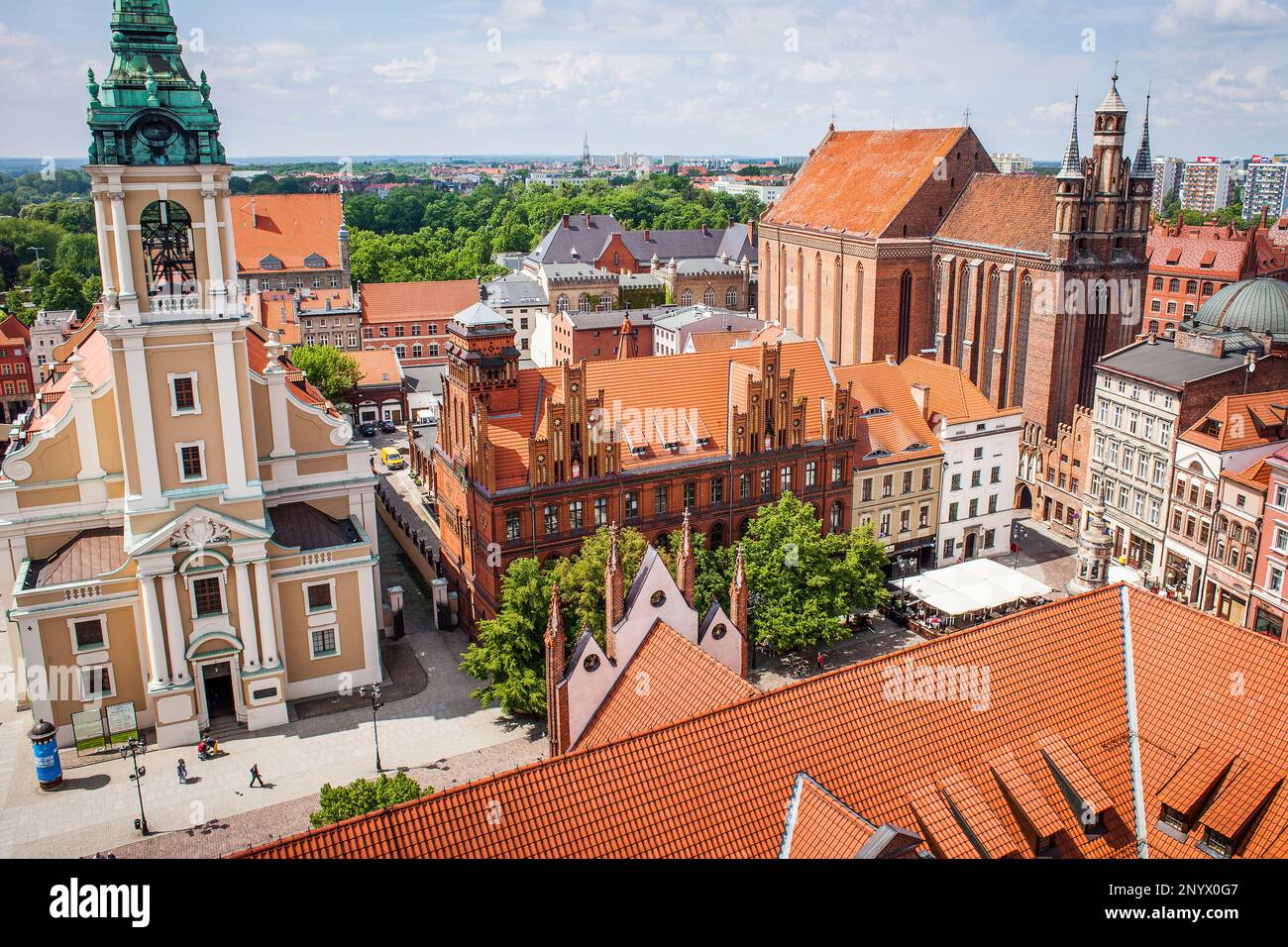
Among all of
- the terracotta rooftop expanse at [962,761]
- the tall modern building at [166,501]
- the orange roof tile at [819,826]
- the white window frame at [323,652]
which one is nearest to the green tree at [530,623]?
the white window frame at [323,652]

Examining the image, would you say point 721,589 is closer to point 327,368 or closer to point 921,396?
point 921,396

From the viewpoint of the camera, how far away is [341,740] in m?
38.5

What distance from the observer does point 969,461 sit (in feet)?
181

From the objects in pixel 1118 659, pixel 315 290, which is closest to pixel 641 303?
pixel 315 290

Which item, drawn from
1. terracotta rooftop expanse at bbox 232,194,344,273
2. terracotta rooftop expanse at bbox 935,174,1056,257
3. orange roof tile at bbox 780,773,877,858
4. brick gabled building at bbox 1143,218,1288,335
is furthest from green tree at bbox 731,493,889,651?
terracotta rooftop expanse at bbox 232,194,344,273

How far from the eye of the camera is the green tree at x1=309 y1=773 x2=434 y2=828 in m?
25.1

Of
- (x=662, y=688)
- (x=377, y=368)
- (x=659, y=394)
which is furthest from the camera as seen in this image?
(x=377, y=368)

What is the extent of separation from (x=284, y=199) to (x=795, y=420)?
83.5 meters

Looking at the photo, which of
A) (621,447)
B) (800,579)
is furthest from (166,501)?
(800,579)

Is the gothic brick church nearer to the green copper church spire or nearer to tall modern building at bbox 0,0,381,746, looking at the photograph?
tall modern building at bbox 0,0,381,746

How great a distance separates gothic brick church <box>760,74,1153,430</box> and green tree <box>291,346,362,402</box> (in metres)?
37.1

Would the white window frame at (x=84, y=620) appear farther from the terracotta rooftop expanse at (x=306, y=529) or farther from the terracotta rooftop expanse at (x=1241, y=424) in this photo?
the terracotta rooftop expanse at (x=1241, y=424)

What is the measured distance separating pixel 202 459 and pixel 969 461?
38.2 meters

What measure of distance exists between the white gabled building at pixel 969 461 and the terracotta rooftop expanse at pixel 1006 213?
1544cm
